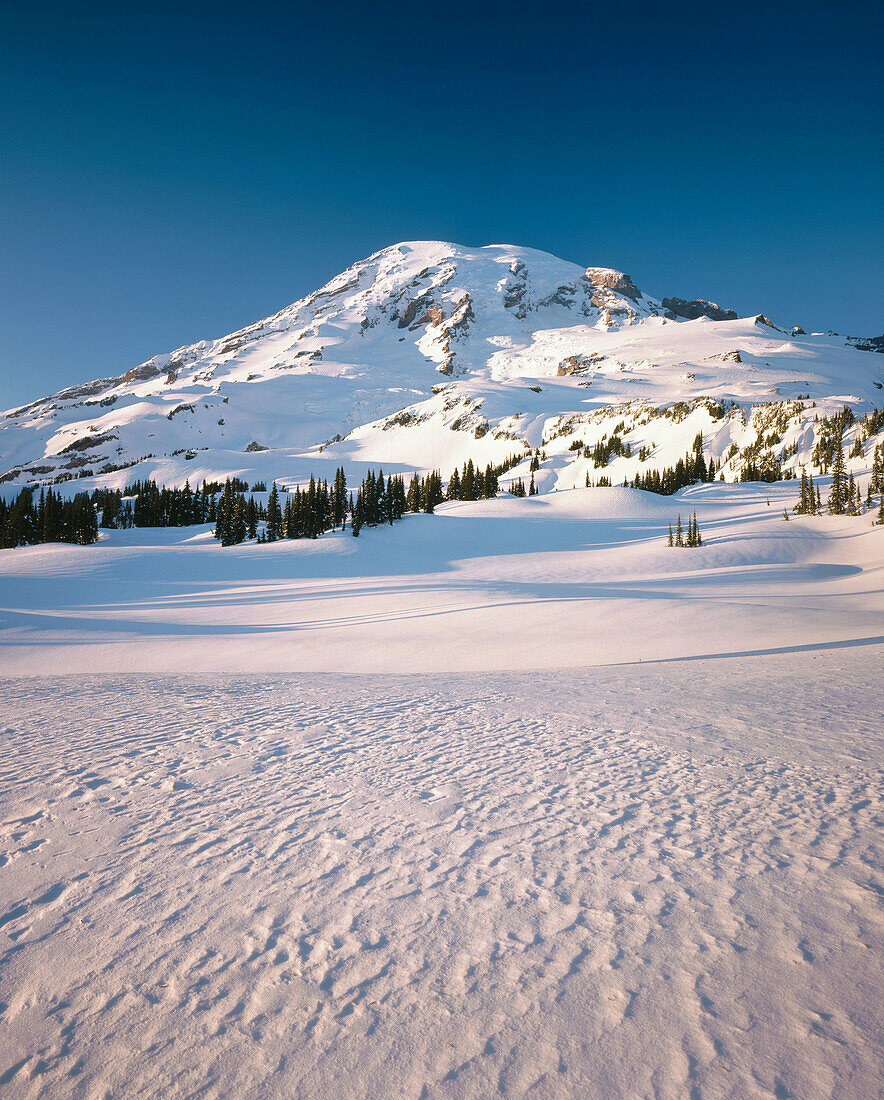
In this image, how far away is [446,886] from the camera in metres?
3.66

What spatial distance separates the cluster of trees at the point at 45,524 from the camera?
189 feet

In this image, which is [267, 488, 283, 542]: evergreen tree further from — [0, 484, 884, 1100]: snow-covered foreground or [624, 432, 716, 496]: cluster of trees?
[624, 432, 716, 496]: cluster of trees

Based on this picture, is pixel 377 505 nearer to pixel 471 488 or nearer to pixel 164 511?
pixel 471 488

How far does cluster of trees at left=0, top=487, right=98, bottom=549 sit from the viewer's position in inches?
2272

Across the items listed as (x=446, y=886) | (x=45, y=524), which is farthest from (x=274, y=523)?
(x=446, y=886)

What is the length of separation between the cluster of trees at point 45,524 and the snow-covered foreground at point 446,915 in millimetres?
66918

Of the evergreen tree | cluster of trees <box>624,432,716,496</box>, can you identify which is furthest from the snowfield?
cluster of trees <box>624,432,716,496</box>

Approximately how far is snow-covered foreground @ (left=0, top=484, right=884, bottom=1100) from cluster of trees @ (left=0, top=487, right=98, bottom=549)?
61.7 meters

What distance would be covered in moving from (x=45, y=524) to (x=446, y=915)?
251ft

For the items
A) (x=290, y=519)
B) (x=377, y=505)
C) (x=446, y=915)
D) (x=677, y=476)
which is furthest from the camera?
(x=677, y=476)

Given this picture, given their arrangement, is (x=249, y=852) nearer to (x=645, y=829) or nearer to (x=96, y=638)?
(x=645, y=829)

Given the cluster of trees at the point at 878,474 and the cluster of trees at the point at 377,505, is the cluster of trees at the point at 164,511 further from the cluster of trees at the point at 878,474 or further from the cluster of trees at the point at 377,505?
the cluster of trees at the point at 878,474

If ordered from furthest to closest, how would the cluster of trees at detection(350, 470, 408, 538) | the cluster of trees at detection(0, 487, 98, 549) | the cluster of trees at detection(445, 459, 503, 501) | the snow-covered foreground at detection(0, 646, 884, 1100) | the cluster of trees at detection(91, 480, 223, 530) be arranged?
the cluster of trees at detection(91, 480, 223, 530) → the cluster of trees at detection(445, 459, 503, 501) → the cluster of trees at detection(0, 487, 98, 549) → the cluster of trees at detection(350, 470, 408, 538) → the snow-covered foreground at detection(0, 646, 884, 1100)

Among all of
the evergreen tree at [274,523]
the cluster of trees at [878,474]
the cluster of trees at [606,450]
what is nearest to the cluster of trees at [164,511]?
the evergreen tree at [274,523]
